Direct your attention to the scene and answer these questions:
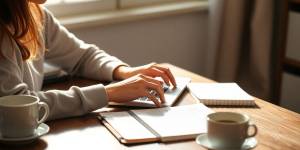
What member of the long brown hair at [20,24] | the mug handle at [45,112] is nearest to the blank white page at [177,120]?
the mug handle at [45,112]

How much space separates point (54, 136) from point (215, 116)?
0.39m

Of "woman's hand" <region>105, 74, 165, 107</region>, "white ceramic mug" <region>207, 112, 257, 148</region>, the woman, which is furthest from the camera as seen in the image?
"woman's hand" <region>105, 74, 165, 107</region>

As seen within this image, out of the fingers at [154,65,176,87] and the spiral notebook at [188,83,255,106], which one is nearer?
the spiral notebook at [188,83,255,106]

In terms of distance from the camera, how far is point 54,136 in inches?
55.9

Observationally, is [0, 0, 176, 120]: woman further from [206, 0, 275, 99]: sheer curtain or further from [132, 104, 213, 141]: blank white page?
[206, 0, 275, 99]: sheer curtain

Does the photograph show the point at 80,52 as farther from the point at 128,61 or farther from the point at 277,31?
the point at 277,31

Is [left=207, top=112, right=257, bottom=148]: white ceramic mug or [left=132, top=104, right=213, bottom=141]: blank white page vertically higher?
[left=207, top=112, right=257, bottom=148]: white ceramic mug

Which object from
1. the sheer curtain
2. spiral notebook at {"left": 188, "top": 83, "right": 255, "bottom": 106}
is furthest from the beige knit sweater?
the sheer curtain

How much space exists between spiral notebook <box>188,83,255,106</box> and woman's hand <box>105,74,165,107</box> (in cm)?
12

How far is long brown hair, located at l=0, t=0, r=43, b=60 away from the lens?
5.02 feet

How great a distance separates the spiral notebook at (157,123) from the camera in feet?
4.59

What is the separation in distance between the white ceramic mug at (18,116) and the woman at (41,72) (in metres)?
0.09

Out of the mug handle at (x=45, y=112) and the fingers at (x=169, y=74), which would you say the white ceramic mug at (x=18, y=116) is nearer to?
the mug handle at (x=45, y=112)

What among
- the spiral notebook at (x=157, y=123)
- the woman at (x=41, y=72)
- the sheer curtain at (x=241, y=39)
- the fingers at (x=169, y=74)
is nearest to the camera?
the spiral notebook at (x=157, y=123)
